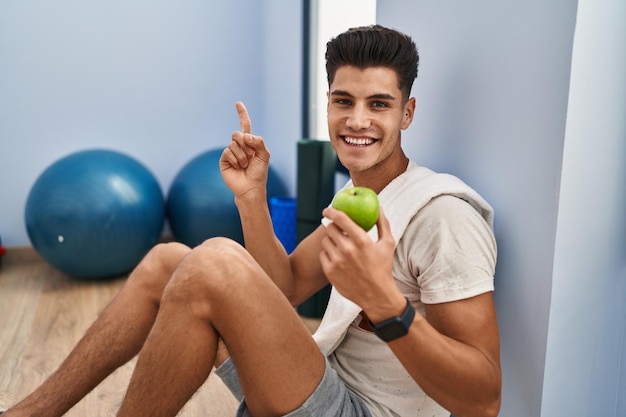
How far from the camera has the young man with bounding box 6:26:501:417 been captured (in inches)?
35.6

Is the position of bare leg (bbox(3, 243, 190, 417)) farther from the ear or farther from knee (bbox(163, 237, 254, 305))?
the ear

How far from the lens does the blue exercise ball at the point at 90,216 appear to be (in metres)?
2.66

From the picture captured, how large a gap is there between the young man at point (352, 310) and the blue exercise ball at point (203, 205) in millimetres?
1538

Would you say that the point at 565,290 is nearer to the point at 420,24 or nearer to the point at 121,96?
the point at 420,24

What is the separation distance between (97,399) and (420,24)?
1.42m

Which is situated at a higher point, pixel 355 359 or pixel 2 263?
pixel 355 359

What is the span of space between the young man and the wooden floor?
490 millimetres

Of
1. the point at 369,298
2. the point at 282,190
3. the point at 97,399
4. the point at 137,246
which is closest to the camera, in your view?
the point at 369,298

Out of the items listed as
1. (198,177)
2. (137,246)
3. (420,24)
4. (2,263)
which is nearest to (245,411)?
(420,24)

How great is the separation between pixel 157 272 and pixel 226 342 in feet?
1.15

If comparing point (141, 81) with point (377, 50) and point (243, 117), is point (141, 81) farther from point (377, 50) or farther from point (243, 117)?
point (377, 50)

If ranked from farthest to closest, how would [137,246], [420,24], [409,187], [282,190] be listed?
[282,190], [137,246], [420,24], [409,187]

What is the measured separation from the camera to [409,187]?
3.91ft

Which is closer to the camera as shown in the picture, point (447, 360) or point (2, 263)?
point (447, 360)
